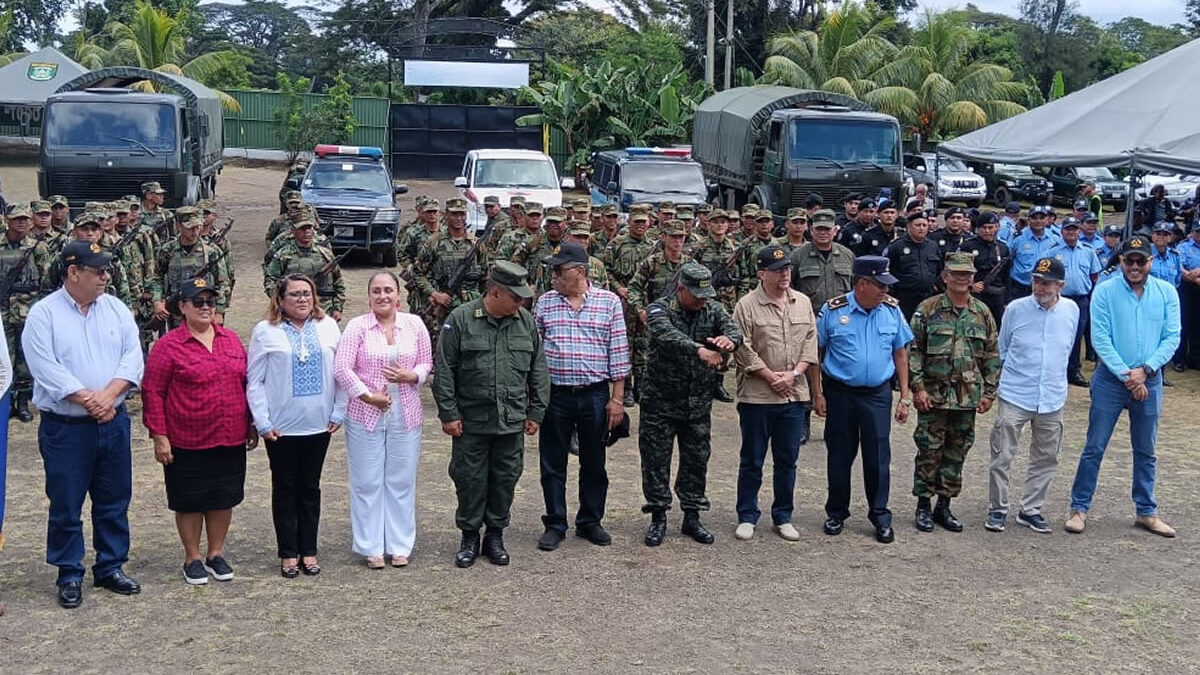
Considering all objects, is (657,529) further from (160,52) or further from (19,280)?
(160,52)

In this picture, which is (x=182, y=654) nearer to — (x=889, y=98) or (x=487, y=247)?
(x=487, y=247)

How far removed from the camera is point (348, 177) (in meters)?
20.6

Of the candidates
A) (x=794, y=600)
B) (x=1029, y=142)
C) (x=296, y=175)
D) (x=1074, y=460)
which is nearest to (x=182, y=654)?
(x=794, y=600)

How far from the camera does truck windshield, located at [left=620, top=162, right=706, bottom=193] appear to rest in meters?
19.1

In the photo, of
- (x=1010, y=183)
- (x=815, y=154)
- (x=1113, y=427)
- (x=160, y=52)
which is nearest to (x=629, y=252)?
(x=1113, y=427)

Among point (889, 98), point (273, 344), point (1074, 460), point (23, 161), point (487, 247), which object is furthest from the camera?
point (23, 161)

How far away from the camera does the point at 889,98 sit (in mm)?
35094

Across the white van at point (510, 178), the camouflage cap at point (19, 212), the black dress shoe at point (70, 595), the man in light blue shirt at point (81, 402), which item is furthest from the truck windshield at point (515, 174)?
the black dress shoe at point (70, 595)

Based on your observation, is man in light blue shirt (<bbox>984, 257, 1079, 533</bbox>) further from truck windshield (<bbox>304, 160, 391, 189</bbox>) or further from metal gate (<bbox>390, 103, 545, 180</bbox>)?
metal gate (<bbox>390, 103, 545, 180</bbox>)

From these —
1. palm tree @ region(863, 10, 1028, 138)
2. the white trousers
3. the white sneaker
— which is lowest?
the white sneaker

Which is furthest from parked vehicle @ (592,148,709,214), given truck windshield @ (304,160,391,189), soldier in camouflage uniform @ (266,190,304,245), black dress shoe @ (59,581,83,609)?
black dress shoe @ (59,581,83,609)

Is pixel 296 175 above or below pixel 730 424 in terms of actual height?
above

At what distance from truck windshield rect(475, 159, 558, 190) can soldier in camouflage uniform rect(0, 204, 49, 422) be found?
10.7 m

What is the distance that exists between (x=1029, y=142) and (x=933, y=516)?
381 inches
